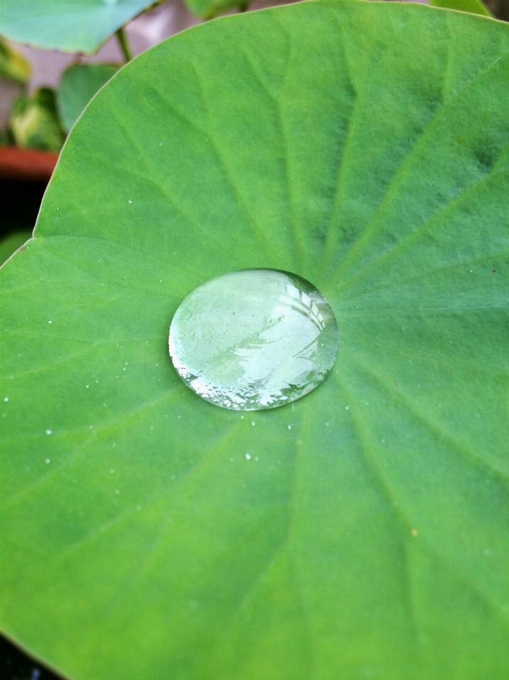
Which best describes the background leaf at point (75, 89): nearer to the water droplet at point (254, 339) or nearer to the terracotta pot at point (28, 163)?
the terracotta pot at point (28, 163)

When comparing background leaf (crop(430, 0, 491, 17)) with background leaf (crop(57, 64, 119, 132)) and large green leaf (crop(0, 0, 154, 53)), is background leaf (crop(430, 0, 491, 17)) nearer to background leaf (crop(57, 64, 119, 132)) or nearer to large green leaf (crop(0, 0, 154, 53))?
large green leaf (crop(0, 0, 154, 53))

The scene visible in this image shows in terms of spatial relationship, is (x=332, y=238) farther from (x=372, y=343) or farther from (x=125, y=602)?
(x=125, y=602)

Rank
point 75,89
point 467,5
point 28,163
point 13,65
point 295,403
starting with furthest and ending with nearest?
point 13,65, point 75,89, point 28,163, point 467,5, point 295,403

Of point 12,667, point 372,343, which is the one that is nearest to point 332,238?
point 372,343

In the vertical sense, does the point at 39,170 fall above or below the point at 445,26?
below

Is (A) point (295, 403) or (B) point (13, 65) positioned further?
(B) point (13, 65)

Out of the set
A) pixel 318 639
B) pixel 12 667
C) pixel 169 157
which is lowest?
pixel 12 667

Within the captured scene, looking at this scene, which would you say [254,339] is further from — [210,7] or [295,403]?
[210,7]

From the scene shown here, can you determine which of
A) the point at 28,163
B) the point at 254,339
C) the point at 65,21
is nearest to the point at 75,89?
the point at 28,163
